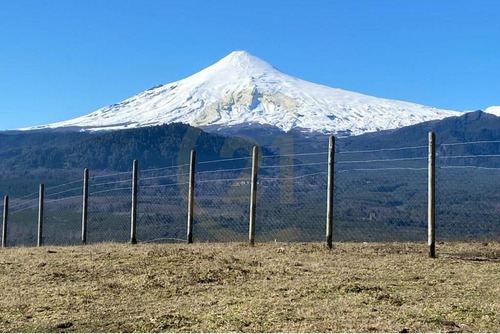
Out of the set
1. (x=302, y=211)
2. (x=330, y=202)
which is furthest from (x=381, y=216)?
(x=330, y=202)

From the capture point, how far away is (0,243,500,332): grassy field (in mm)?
6891

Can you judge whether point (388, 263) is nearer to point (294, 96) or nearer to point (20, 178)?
point (20, 178)

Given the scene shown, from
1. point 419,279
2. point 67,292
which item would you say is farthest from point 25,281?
point 419,279

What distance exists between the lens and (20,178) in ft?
355

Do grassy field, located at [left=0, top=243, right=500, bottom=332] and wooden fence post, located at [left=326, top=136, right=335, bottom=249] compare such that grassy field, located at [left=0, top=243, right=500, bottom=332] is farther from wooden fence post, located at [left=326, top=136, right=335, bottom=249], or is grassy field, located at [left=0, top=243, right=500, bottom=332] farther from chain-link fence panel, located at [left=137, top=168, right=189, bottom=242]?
chain-link fence panel, located at [left=137, top=168, right=189, bottom=242]

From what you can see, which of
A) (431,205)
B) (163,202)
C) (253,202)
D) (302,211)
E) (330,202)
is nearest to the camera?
(431,205)

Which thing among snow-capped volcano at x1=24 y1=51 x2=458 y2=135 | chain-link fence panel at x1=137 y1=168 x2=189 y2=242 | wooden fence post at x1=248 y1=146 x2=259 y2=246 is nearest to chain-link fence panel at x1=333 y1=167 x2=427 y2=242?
wooden fence post at x1=248 y1=146 x2=259 y2=246

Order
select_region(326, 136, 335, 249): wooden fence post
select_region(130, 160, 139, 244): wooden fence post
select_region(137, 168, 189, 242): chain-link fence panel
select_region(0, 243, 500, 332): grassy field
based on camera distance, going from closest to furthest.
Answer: select_region(0, 243, 500, 332): grassy field → select_region(326, 136, 335, 249): wooden fence post → select_region(130, 160, 139, 244): wooden fence post → select_region(137, 168, 189, 242): chain-link fence panel

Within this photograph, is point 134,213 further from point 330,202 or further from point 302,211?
point 302,211

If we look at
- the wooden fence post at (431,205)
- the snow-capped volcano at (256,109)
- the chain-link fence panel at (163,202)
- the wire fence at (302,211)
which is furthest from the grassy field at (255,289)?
the snow-capped volcano at (256,109)

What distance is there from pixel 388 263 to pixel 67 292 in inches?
185

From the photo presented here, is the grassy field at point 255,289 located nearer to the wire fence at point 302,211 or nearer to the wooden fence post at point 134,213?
the wooden fence post at point 134,213

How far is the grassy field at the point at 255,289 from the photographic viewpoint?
6891 mm

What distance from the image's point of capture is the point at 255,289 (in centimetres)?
871
